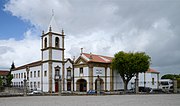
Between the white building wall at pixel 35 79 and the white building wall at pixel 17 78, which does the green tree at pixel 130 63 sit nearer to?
the white building wall at pixel 35 79

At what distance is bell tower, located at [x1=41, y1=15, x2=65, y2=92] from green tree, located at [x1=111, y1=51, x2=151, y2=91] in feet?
40.5

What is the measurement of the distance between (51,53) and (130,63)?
1679 centimetres

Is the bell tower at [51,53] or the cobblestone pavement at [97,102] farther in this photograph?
the bell tower at [51,53]

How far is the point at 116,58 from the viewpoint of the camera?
152 feet

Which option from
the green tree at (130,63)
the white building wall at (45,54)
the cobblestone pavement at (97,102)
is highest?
the white building wall at (45,54)

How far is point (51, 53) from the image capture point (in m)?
46.8

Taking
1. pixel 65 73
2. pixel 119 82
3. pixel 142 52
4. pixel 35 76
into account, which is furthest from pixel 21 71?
pixel 142 52

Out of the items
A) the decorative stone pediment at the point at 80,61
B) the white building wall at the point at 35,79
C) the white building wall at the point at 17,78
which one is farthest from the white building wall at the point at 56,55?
the white building wall at the point at 17,78

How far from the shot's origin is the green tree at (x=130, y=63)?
4463cm

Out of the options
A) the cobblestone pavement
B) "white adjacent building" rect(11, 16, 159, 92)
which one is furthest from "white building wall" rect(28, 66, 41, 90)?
the cobblestone pavement

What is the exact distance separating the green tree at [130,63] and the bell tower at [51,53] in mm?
12340

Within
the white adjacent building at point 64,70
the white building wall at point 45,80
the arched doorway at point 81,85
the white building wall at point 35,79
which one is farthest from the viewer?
the white building wall at point 35,79

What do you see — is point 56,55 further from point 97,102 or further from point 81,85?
point 97,102

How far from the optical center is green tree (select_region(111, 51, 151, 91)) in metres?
44.6
